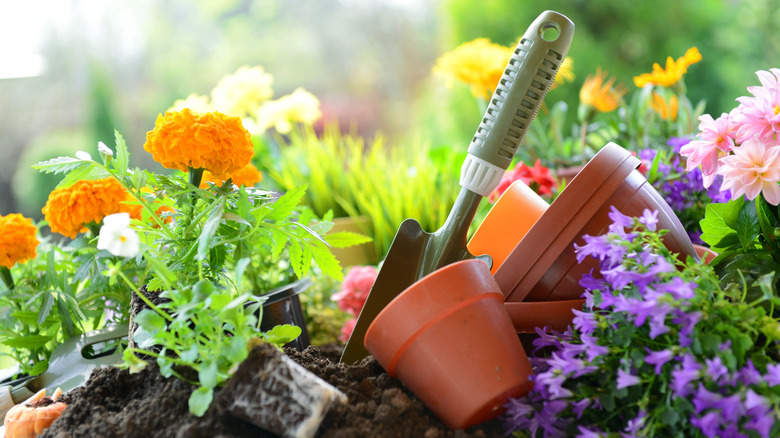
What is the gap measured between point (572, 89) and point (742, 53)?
1119mm

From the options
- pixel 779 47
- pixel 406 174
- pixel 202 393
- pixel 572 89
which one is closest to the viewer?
pixel 202 393

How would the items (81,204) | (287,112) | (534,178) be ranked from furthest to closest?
(287,112), (534,178), (81,204)

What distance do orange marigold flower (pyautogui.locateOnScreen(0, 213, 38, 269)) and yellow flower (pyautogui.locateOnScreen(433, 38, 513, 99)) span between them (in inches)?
35.2

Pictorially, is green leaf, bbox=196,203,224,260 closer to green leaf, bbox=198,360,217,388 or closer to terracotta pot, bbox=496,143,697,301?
green leaf, bbox=198,360,217,388

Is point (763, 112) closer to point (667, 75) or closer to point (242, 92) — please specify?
point (667, 75)

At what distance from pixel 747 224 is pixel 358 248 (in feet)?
2.68

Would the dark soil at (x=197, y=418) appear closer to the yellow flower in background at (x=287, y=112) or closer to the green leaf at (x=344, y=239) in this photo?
the green leaf at (x=344, y=239)

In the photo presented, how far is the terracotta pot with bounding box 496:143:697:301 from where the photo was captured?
0.59 meters

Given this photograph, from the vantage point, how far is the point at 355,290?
1081 millimetres

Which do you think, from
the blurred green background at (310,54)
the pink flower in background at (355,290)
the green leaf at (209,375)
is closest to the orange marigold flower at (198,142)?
the green leaf at (209,375)

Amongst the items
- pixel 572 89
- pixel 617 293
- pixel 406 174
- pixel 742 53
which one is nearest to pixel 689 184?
pixel 617 293

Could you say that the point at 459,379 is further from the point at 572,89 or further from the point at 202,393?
the point at 572,89

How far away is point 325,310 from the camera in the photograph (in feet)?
3.80

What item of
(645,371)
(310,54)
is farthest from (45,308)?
(310,54)
